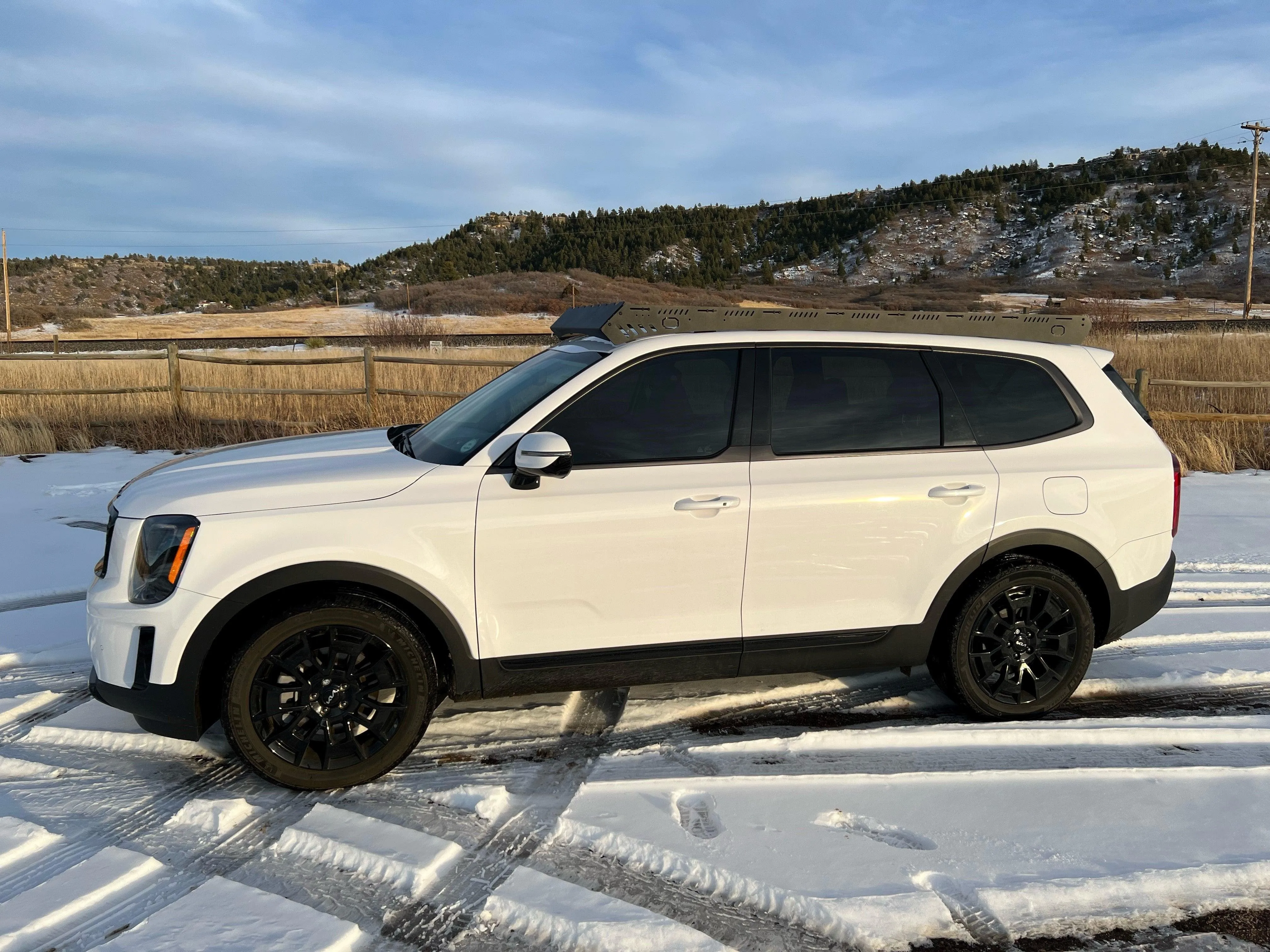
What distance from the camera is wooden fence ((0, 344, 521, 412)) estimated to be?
12.9 meters

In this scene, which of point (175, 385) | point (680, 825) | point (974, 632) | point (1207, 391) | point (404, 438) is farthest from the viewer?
point (1207, 391)

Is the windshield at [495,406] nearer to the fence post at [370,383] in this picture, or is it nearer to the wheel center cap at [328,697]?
the wheel center cap at [328,697]

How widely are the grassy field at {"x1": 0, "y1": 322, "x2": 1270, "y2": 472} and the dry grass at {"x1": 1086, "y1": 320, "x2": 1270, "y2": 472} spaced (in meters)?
0.02

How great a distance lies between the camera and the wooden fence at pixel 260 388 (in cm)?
1289

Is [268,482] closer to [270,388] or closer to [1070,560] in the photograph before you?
[1070,560]

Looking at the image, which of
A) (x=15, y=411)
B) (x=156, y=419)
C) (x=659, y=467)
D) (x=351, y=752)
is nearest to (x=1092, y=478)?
(x=659, y=467)

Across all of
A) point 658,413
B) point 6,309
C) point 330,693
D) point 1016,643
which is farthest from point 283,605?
point 6,309

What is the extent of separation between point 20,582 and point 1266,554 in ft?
29.0

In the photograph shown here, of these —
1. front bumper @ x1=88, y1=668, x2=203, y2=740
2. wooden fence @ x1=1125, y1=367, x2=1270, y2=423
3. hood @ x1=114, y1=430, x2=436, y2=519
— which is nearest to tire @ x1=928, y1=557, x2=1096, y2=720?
hood @ x1=114, y1=430, x2=436, y2=519

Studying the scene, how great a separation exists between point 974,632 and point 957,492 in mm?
642

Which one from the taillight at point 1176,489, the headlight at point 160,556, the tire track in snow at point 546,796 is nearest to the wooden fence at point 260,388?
the tire track in snow at point 546,796

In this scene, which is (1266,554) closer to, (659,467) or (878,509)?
(878,509)

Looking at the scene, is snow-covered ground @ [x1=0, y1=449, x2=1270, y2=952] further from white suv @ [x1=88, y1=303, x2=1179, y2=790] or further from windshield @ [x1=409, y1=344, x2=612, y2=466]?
windshield @ [x1=409, y1=344, x2=612, y2=466]

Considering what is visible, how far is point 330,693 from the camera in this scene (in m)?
3.49
